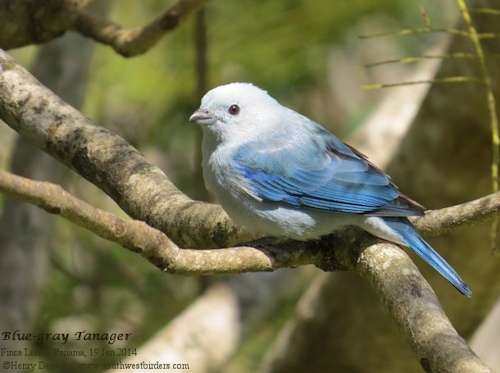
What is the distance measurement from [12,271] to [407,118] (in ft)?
9.94

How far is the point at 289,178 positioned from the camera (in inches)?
150

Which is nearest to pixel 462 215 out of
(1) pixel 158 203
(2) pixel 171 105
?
(1) pixel 158 203

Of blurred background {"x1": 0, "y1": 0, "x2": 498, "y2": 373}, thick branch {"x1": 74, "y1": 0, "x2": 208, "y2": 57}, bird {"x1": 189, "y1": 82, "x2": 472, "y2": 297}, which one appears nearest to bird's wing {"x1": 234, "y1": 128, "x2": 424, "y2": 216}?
bird {"x1": 189, "y1": 82, "x2": 472, "y2": 297}

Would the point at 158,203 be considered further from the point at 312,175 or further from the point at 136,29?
the point at 136,29

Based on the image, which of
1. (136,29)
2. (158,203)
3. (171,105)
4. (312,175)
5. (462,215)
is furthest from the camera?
(171,105)

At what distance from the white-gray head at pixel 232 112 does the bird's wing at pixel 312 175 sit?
4.3 inches

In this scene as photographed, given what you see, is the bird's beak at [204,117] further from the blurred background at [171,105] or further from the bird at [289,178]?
the blurred background at [171,105]

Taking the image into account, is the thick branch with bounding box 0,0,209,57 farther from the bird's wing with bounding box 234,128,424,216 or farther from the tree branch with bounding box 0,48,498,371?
the bird's wing with bounding box 234,128,424,216

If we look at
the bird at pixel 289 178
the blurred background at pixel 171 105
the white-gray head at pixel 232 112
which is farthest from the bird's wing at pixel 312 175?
the blurred background at pixel 171 105

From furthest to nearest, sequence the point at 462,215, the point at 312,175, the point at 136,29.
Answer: the point at 136,29 < the point at 312,175 < the point at 462,215

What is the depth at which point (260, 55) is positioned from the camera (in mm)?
6656

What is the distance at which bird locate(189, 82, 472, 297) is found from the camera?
3.52 meters

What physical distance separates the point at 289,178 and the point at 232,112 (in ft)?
1.41

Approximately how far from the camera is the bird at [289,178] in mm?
3516
